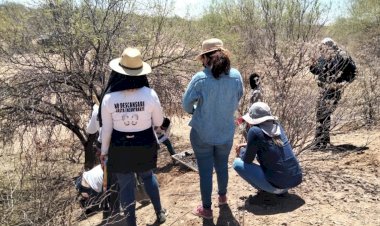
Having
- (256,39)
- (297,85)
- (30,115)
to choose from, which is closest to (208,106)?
(297,85)

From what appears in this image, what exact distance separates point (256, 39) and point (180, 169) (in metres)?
6.91

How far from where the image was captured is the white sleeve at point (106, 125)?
3648mm

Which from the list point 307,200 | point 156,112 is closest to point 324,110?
point 307,200

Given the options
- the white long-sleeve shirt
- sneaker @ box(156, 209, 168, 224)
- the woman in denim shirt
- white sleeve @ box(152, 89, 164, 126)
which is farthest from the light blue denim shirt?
sneaker @ box(156, 209, 168, 224)

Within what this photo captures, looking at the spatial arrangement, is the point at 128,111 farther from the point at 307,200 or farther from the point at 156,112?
the point at 307,200

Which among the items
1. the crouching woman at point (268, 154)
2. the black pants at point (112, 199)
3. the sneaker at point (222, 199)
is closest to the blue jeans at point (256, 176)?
the crouching woman at point (268, 154)

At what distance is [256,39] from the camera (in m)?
12.6

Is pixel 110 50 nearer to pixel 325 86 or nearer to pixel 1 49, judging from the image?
pixel 1 49

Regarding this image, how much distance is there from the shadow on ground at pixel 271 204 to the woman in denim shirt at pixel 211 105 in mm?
514

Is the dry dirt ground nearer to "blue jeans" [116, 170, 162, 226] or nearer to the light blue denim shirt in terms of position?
"blue jeans" [116, 170, 162, 226]

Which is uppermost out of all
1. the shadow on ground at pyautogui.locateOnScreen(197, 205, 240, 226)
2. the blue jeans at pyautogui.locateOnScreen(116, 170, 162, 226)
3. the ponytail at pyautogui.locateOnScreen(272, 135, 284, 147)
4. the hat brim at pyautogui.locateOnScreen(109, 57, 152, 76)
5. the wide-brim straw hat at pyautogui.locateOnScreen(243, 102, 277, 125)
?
the hat brim at pyautogui.locateOnScreen(109, 57, 152, 76)

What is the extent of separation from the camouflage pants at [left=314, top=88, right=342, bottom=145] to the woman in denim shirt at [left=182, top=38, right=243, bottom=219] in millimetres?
1993

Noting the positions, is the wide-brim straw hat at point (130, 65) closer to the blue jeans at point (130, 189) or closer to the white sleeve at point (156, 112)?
the white sleeve at point (156, 112)

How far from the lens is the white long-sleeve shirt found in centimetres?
365
